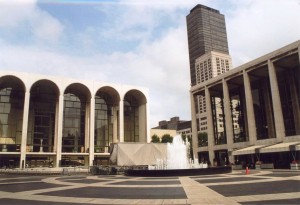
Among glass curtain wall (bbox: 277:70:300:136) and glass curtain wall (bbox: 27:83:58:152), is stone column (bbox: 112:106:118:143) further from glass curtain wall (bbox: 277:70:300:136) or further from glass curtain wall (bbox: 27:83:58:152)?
glass curtain wall (bbox: 277:70:300:136)

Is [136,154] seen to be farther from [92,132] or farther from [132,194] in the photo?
[92,132]

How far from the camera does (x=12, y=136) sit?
219ft

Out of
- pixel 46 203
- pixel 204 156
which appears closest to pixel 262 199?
pixel 46 203

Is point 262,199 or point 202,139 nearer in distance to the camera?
point 262,199

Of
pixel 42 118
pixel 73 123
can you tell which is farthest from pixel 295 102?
pixel 42 118

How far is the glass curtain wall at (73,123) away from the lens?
72750 mm

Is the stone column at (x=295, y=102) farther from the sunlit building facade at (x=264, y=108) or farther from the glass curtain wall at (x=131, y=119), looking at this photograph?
the glass curtain wall at (x=131, y=119)

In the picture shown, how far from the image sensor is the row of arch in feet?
219

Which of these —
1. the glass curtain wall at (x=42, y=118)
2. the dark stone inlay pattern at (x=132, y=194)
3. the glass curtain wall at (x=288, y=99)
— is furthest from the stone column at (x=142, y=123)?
the dark stone inlay pattern at (x=132, y=194)

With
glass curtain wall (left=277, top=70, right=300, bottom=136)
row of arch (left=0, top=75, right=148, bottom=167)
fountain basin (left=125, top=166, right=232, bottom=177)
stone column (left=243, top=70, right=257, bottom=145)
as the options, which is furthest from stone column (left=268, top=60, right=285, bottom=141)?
row of arch (left=0, top=75, right=148, bottom=167)

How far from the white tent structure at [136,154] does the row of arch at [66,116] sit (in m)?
33.3

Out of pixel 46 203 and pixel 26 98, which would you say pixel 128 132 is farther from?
pixel 46 203

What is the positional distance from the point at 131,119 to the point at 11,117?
103 ft

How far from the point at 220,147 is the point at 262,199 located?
167 feet
